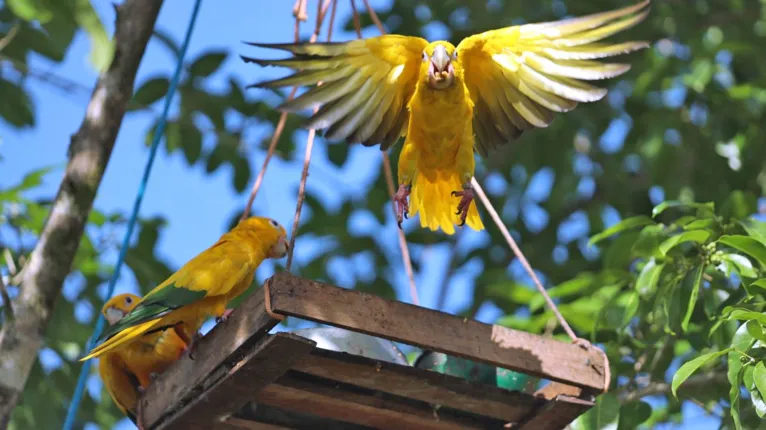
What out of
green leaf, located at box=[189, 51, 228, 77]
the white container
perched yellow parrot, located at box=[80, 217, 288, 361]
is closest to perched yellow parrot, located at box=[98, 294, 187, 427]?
perched yellow parrot, located at box=[80, 217, 288, 361]

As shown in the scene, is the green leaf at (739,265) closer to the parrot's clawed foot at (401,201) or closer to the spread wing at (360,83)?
the parrot's clawed foot at (401,201)

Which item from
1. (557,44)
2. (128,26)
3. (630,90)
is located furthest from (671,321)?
(630,90)

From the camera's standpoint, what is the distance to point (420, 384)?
9.53ft

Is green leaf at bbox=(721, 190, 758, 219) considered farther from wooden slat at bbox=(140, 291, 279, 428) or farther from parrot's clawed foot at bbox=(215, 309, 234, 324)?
Answer: wooden slat at bbox=(140, 291, 279, 428)

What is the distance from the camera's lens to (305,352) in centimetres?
260

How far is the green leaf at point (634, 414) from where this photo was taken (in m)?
3.81

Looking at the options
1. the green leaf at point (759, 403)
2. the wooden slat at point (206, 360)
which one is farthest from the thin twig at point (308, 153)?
the green leaf at point (759, 403)

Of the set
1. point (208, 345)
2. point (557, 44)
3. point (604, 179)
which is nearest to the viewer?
point (208, 345)

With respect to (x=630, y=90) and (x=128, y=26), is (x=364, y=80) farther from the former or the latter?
(x=630, y=90)

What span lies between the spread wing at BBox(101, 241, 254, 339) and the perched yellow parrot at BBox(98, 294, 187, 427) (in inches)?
10.3

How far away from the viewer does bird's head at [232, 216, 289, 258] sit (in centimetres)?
356

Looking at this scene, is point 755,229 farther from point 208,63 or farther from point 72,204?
point 208,63

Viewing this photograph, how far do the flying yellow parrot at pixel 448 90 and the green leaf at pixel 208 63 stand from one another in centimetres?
190

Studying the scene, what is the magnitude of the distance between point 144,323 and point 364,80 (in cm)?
105
